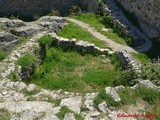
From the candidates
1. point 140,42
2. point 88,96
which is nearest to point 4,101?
point 88,96

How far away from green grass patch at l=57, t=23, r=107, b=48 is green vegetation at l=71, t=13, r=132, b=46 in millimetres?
1099

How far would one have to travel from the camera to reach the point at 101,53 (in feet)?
73.0

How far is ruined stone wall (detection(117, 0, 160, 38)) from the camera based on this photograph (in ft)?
78.4

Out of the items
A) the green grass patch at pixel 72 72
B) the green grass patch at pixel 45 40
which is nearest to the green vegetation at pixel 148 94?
the green grass patch at pixel 72 72

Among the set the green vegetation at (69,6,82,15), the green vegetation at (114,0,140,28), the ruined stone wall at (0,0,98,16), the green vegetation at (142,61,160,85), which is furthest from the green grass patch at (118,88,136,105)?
the green vegetation at (69,6,82,15)

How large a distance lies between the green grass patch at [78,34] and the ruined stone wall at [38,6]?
3.79 meters

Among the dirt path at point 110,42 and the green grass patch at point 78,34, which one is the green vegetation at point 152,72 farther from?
the green grass patch at point 78,34

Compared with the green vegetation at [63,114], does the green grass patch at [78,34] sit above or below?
below

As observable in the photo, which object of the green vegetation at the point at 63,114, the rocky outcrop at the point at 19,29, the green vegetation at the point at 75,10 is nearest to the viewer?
the green vegetation at the point at 63,114

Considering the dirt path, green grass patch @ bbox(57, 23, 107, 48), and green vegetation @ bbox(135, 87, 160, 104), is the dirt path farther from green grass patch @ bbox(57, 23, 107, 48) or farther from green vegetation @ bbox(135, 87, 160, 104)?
green vegetation @ bbox(135, 87, 160, 104)

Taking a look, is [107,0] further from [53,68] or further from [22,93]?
[22,93]

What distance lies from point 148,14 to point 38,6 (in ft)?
29.2

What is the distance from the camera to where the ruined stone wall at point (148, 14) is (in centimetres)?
2391

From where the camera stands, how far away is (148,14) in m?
24.7
